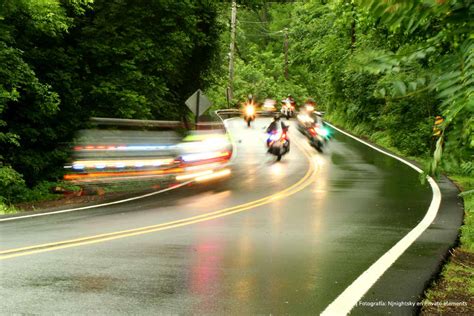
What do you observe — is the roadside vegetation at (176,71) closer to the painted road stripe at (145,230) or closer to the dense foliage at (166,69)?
the dense foliage at (166,69)

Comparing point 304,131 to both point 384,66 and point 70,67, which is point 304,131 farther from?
point 384,66

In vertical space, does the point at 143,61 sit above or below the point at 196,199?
above

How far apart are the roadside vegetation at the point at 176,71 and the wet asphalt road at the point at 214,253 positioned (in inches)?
60.0

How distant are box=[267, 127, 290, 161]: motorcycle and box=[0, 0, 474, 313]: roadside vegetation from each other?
14.5 feet

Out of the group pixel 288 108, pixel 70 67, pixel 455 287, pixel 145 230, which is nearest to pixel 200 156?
pixel 70 67

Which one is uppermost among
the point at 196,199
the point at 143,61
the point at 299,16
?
the point at 299,16

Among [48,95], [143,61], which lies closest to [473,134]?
[48,95]

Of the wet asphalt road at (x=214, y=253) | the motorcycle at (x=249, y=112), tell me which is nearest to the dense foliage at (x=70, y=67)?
the wet asphalt road at (x=214, y=253)

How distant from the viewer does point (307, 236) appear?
33.0 ft

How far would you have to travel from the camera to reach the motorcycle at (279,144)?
26297 mm

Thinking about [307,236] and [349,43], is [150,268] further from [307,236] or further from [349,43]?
[349,43]

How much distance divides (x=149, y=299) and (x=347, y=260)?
3354 mm

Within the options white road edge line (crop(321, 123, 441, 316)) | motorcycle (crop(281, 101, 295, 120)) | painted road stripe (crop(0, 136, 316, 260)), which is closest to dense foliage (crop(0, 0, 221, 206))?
painted road stripe (crop(0, 136, 316, 260))

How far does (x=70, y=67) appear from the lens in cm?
2164
